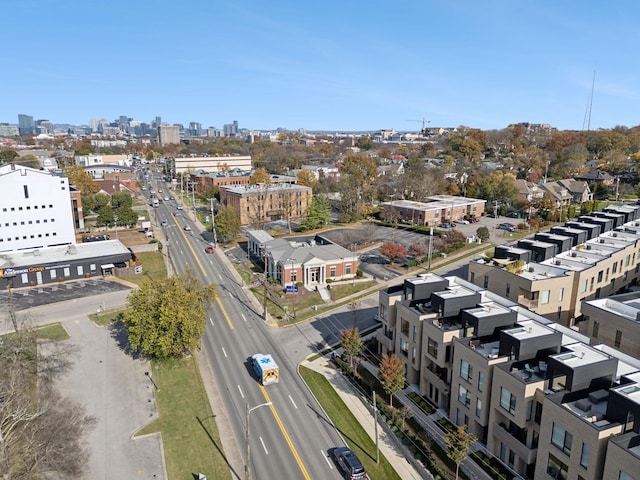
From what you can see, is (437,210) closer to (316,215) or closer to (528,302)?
(316,215)

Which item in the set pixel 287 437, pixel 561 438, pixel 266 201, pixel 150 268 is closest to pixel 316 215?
pixel 266 201

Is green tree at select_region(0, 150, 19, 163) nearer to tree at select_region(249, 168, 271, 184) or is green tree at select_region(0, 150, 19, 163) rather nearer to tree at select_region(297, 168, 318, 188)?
tree at select_region(249, 168, 271, 184)

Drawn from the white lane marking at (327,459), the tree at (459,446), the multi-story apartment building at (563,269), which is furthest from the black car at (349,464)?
the multi-story apartment building at (563,269)

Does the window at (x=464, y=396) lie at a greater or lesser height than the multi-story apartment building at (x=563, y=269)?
lesser

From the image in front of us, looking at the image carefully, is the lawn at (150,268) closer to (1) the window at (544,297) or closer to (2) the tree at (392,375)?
(2) the tree at (392,375)

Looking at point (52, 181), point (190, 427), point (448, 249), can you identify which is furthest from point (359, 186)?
point (190, 427)

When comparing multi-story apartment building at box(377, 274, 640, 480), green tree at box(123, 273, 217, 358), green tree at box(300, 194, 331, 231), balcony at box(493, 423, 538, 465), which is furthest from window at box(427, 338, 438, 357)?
green tree at box(300, 194, 331, 231)

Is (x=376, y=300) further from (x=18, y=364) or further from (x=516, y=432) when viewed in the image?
(x=18, y=364)
